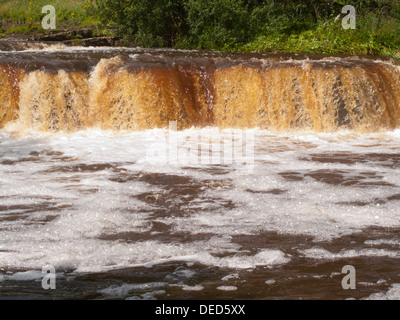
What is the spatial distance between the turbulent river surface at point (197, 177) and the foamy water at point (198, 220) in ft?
0.07

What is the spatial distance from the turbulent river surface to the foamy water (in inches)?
0.8

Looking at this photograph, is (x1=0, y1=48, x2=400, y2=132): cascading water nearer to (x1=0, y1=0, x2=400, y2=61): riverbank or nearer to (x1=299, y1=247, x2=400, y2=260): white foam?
(x1=0, y1=0, x2=400, y2=61): riverbank

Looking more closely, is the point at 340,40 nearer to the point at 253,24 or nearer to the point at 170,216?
the point at 253,24

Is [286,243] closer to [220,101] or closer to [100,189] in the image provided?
[100,189]

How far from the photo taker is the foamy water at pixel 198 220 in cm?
381

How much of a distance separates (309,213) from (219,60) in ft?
19.9

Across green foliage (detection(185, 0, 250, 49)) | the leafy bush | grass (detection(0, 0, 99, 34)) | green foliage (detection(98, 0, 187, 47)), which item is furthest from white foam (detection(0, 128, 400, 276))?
grass (detection(0, 0, 99, 34))

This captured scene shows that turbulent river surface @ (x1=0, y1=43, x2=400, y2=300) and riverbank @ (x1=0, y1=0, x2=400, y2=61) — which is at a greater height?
riverbank @ (x1=0, y1=0, x2=400, y2=61)

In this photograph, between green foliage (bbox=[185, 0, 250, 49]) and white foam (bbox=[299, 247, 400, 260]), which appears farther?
green foliage (bbox=[185, 0, 250, 49])

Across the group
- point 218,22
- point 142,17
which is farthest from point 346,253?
point 142,17

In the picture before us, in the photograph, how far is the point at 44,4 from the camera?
2244 cm

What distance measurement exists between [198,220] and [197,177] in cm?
168

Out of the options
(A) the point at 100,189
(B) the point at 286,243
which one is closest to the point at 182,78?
(A) the point at 100,189

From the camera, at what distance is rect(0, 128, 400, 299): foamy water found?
12.5 ft
